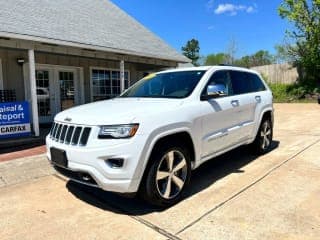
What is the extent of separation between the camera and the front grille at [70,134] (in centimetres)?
372

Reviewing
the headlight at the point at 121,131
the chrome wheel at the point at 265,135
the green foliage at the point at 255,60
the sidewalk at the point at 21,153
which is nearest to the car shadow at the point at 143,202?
the chrome wheel at the point at 265,135

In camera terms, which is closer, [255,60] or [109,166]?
[109,166]

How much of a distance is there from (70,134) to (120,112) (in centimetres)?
72

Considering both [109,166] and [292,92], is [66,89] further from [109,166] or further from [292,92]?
[292,92]

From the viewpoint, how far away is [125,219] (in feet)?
12.3

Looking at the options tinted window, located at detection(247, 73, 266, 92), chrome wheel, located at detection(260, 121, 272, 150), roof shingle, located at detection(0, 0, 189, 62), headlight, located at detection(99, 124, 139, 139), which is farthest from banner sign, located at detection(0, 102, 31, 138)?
chrome wheel, located at detection(260, 121, 272, 150)

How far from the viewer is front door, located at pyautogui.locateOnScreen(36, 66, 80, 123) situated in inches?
469

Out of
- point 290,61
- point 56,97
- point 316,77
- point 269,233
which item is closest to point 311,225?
point 269,233

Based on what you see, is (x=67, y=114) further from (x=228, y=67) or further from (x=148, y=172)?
(x=228, y=67)

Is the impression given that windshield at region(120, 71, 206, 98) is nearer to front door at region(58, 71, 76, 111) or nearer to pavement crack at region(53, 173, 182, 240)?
pavement crack at region(53, 173, 182, 240)

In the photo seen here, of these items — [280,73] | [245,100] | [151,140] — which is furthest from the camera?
[280,73]

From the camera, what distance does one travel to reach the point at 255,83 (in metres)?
6.41

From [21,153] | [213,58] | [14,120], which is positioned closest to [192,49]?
[213,58]

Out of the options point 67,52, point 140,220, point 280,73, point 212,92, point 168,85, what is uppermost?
point 67,52
